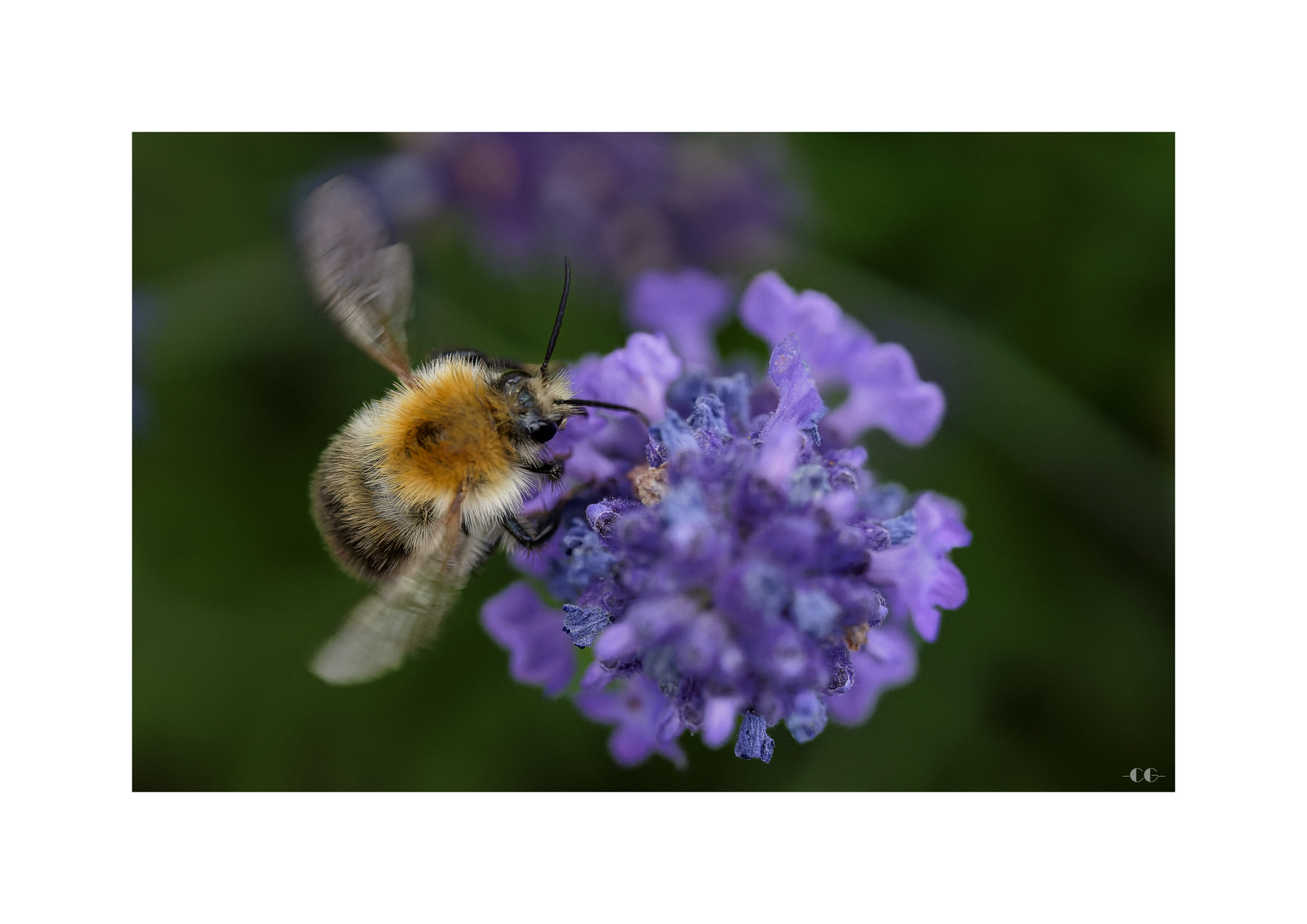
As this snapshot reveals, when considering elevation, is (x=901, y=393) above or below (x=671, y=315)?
below

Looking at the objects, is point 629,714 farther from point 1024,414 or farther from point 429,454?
point 1024,414

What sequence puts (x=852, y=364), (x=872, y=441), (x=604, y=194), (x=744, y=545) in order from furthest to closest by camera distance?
(x=872, y=441), (x=604, y=194), (x=852, y=364), (x=744, y=545)

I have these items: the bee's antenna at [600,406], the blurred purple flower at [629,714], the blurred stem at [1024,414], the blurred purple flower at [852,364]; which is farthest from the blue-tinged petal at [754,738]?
the blurred stem at [1024,414]

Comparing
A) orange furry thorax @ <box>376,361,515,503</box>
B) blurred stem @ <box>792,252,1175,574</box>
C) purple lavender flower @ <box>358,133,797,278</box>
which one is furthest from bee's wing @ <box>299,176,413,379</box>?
blurred stem @ <box>792,252,1175,574</box>

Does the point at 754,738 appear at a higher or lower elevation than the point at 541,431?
lower

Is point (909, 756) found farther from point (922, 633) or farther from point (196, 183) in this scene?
point (196, 183)

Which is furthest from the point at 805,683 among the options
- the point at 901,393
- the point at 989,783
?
the point at 989,783

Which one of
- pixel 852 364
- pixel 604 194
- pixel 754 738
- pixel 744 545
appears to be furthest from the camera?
pixel 604 194

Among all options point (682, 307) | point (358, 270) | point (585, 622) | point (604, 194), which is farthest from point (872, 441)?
point (358, 270)
